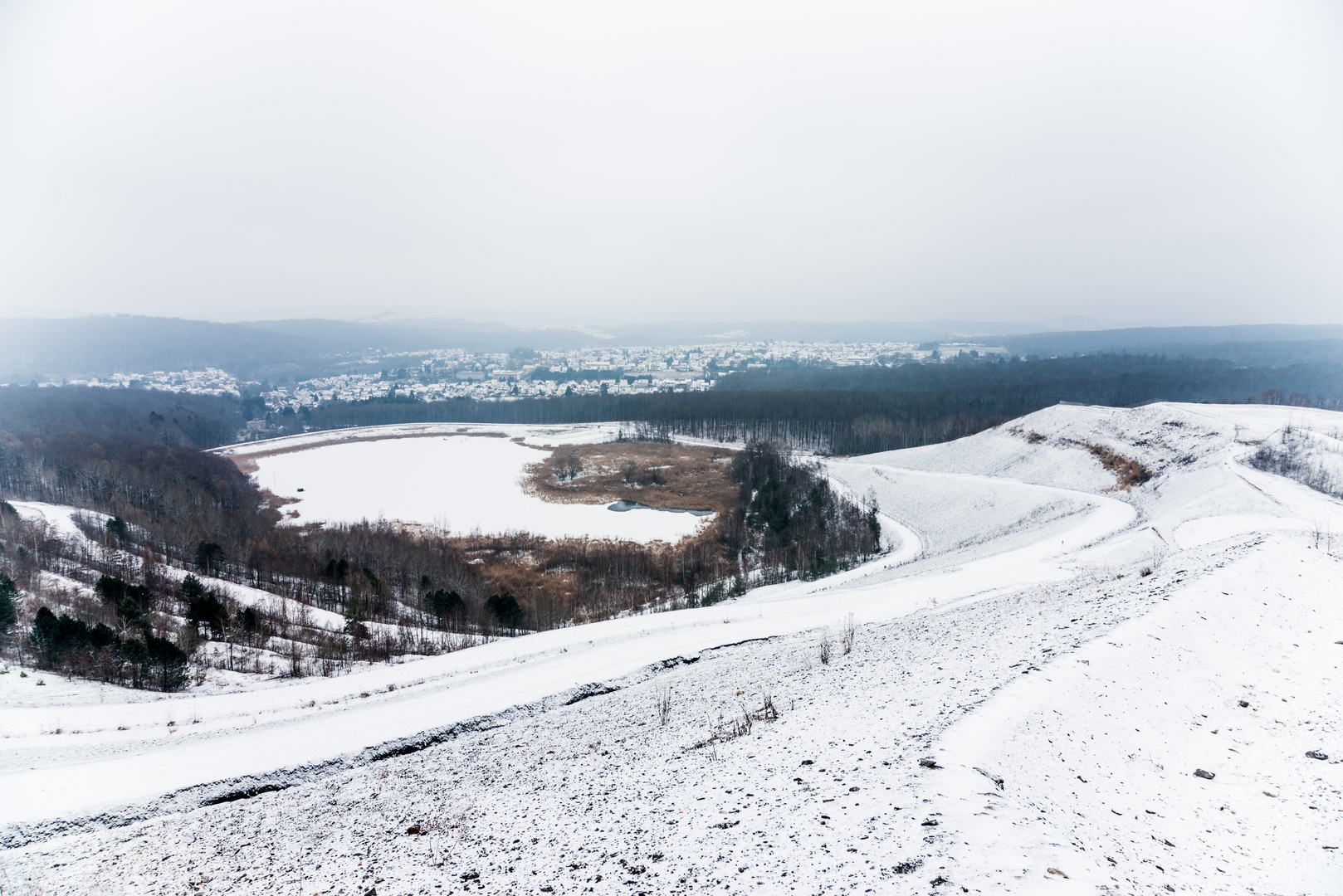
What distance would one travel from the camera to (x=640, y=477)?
2790 inches

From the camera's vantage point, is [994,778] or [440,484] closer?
[994,778]

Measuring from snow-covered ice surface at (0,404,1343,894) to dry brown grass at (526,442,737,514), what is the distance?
145ft

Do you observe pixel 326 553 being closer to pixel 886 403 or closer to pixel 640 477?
pixel 640 477

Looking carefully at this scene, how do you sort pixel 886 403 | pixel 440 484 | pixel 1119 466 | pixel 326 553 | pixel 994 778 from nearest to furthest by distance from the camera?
pixel 994 778 → pixel 326 553 → pixel 1119 466 → pixel 440 484 → pixel 886 403

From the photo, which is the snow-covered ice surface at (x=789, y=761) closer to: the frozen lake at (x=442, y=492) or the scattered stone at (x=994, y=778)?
the scattered stone at (x=994, y=778)

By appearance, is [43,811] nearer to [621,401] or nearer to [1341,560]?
[1341,560]

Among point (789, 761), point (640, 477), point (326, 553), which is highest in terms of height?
point (789, 761)

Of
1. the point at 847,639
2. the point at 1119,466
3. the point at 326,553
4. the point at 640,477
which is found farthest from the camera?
the point at 640,477

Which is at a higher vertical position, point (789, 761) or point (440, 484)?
point (789, 761)

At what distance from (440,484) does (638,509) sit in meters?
28.0

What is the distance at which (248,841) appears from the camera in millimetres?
7926

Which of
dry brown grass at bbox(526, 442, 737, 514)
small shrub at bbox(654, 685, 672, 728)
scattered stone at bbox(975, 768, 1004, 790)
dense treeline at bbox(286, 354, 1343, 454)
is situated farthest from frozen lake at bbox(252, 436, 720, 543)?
scattered stone at bbox(975, 768, 1004, 790)

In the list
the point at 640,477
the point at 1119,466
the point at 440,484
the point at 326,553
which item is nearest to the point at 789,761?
the point at 326,553

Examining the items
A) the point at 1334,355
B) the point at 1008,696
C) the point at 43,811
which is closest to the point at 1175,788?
the point at 1008,696
